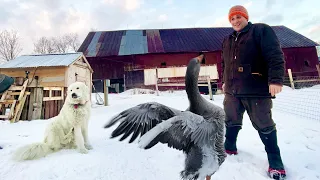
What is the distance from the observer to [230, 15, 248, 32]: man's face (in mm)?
2748

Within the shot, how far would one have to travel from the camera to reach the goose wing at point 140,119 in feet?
6.92

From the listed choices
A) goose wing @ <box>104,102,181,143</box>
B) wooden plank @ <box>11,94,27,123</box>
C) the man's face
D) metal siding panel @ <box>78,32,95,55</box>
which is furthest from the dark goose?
metal siding panel @ <box>78,32,95,55</box>

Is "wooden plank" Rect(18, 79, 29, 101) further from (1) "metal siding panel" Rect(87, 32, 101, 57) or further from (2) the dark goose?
(1) "metal siding panel" Rect(87, 32, 101, 57)

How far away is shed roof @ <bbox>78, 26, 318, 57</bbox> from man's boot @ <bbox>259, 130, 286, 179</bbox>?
18112mm

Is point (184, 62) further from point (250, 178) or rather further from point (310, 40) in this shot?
point (250, 178)

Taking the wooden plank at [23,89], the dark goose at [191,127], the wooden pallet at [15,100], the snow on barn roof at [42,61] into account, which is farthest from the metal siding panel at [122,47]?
the dark goose at [191,127]

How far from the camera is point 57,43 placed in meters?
45.8

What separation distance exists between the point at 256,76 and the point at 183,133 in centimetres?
149

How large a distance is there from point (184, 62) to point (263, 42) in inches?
723

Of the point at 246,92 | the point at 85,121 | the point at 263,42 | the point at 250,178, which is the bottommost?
the point at 250,178

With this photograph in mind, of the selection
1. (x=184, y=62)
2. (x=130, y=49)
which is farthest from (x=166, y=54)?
(x=130, y=49)

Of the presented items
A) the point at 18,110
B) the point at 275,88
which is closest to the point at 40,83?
the point at 18,110

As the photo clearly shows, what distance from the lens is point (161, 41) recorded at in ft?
71.8

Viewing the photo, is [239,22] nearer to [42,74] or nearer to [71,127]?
[71,127]
